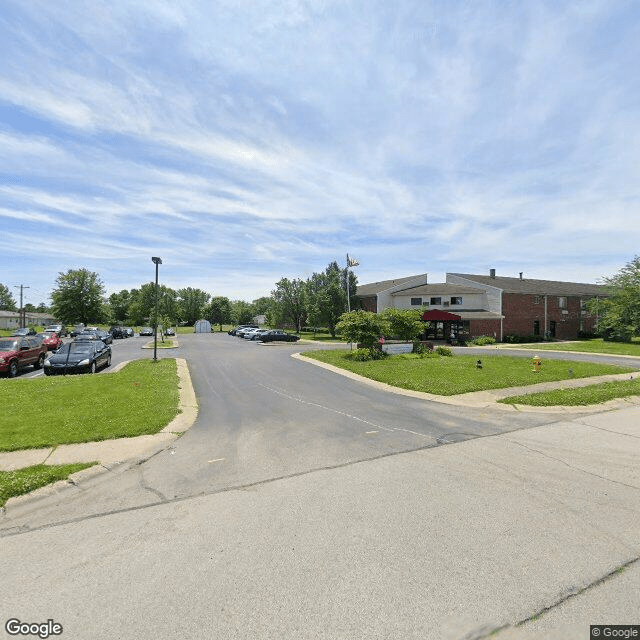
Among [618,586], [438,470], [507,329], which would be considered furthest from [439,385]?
[507,329]

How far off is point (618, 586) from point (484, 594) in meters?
1.28

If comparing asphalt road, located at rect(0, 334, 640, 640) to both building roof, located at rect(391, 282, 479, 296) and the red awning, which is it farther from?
building roof, located at rect(391, 282, 479, 296)

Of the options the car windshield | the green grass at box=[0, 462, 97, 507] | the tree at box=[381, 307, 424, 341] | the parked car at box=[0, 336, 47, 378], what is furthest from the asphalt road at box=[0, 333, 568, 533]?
the tree at box=[381, 307, 424, 341]

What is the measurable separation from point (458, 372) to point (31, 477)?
15.3 metres

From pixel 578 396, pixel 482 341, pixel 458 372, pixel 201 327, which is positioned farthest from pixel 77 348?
pixel 201 327

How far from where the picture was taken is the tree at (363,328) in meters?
22.3

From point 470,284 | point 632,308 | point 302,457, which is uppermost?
point 470,284

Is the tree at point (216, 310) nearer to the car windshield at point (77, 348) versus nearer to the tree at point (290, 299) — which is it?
the tree at point (290, 299)

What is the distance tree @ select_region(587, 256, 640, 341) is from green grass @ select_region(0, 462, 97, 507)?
46892 mm

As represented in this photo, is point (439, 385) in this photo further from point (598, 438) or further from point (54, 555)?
point (54, 555)

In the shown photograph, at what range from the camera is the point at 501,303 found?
40.5 m

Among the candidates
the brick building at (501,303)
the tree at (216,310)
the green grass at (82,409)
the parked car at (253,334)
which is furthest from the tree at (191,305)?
the green grass at (82,409)

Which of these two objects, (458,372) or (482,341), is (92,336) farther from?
(482,341)

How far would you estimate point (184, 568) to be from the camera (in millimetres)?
3668
